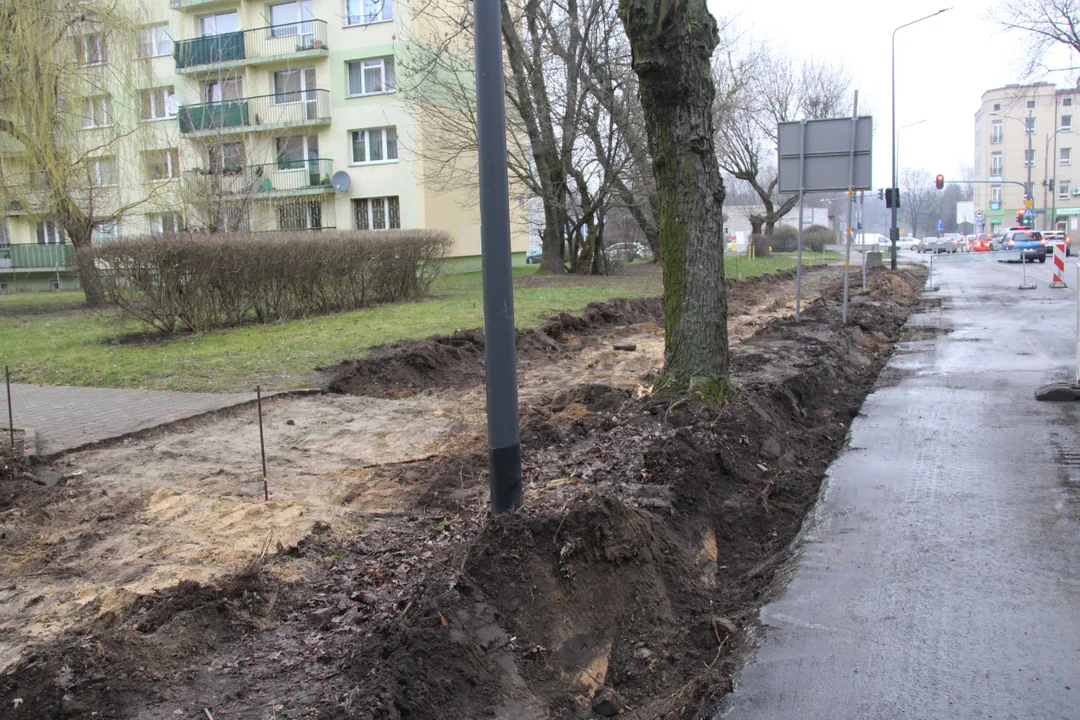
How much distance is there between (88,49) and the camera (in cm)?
2222

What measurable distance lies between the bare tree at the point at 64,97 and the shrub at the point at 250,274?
7.96 metres

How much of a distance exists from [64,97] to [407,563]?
68.9 feet

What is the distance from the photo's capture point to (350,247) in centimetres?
1719

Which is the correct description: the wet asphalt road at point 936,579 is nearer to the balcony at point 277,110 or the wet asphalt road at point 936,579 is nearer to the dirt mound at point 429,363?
the dirt mound at point 429,363

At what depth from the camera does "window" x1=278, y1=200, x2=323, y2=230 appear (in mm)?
32831

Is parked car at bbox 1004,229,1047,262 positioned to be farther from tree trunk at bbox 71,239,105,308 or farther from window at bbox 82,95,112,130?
tree trunk at bbox 71,239,105,308

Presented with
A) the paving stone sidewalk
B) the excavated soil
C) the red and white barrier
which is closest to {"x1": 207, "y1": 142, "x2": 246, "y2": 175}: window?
the paving stone sidewalk

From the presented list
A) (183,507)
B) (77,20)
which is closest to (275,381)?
(183,507)

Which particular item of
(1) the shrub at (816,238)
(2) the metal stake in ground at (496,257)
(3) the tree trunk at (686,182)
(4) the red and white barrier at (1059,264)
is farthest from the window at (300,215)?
(1) the shrub at (816,238)

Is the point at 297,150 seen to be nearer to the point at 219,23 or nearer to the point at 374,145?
the point at 374,145

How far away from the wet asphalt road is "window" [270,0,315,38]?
109ft

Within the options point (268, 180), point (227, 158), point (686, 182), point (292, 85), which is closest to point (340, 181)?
point (268, 180)

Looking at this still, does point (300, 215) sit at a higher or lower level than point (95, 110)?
lower

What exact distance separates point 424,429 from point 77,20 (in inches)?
740
